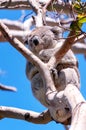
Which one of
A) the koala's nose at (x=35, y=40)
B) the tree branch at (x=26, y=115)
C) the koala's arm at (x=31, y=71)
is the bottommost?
the tree branch at (x=26, y=115)

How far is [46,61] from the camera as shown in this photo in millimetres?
1934

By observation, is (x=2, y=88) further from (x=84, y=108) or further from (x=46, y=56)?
(x=84, y=108)

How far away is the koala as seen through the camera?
5.95ft

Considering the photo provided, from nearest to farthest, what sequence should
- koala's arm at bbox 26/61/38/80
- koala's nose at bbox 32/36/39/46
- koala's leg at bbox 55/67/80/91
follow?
koala's leg at bbox 55/67/80/91 < koala's arm at bbox 26/61/38/80 < koala's nose at bbox 32/36/39/46

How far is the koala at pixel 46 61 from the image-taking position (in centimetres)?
181

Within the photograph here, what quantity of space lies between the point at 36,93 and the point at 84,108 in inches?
36.9

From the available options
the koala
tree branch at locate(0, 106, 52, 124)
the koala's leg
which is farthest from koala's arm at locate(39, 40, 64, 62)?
tree branch at locate(0, 106, 52, 124)

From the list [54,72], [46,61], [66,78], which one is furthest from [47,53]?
[54,72]

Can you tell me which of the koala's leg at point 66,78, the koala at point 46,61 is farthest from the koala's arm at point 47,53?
the koala's leg at point 66,78

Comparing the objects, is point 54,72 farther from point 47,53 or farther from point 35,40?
point 35,40

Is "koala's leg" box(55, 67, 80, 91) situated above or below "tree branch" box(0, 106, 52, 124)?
above

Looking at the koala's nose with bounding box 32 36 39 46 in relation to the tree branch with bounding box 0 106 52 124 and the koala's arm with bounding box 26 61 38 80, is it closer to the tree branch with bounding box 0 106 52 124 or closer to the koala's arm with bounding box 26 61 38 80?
the koala's arm with bounding box 26 61 38 80

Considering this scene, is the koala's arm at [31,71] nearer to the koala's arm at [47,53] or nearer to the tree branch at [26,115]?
the koala's arm at [47,53]

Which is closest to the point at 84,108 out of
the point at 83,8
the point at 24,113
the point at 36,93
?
the point at 83,8
